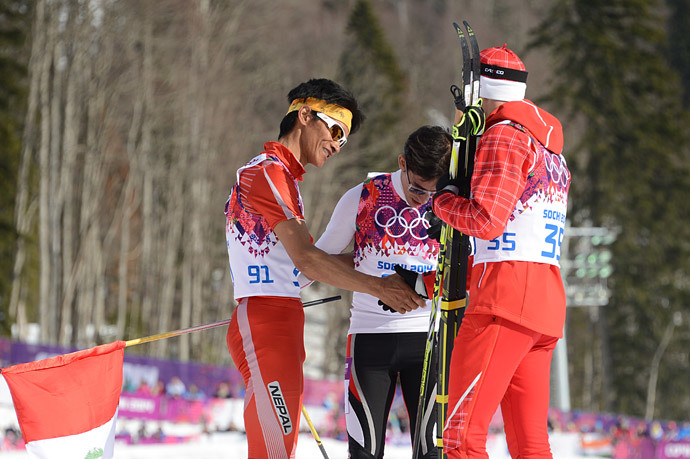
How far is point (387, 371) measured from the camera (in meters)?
3.85

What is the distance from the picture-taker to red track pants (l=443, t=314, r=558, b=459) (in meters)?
2.98

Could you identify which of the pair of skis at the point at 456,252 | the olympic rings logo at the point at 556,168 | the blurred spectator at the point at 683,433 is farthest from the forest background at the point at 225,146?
the olympic rings logo at the point at 556,168

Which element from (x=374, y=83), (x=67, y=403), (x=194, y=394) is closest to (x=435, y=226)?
(x=67, y=403)

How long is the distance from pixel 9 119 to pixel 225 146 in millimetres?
5709

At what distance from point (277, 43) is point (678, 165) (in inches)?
498

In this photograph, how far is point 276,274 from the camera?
10.4 feet

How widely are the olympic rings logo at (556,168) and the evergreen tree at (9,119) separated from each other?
1658 cm

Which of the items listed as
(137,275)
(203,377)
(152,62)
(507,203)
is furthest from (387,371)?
(137,275)

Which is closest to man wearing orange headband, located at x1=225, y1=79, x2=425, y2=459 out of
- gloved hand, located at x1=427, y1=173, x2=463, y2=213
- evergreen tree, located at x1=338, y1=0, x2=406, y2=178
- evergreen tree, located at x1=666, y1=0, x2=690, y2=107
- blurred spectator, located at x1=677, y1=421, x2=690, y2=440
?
gloved hand, located at x1=427, y1=173, x2=463, y2=213

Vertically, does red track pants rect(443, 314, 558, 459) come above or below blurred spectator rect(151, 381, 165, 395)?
above

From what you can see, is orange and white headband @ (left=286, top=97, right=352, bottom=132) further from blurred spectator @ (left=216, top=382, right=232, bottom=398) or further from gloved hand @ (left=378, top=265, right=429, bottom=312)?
blurred spectator @ (left=216, top=382, right=232, bottom=398)

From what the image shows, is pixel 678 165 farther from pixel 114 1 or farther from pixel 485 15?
pixel 114 1

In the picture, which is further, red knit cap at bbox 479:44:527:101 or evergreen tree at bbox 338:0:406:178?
evergreen tree at bbox 338:0:406:178

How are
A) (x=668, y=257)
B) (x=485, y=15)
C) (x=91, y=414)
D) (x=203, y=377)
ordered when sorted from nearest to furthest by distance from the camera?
1. (x=91, y=414)
2. (x=203, y=377)
3. (x=668, y=257)
4. (x=485, y=15)
